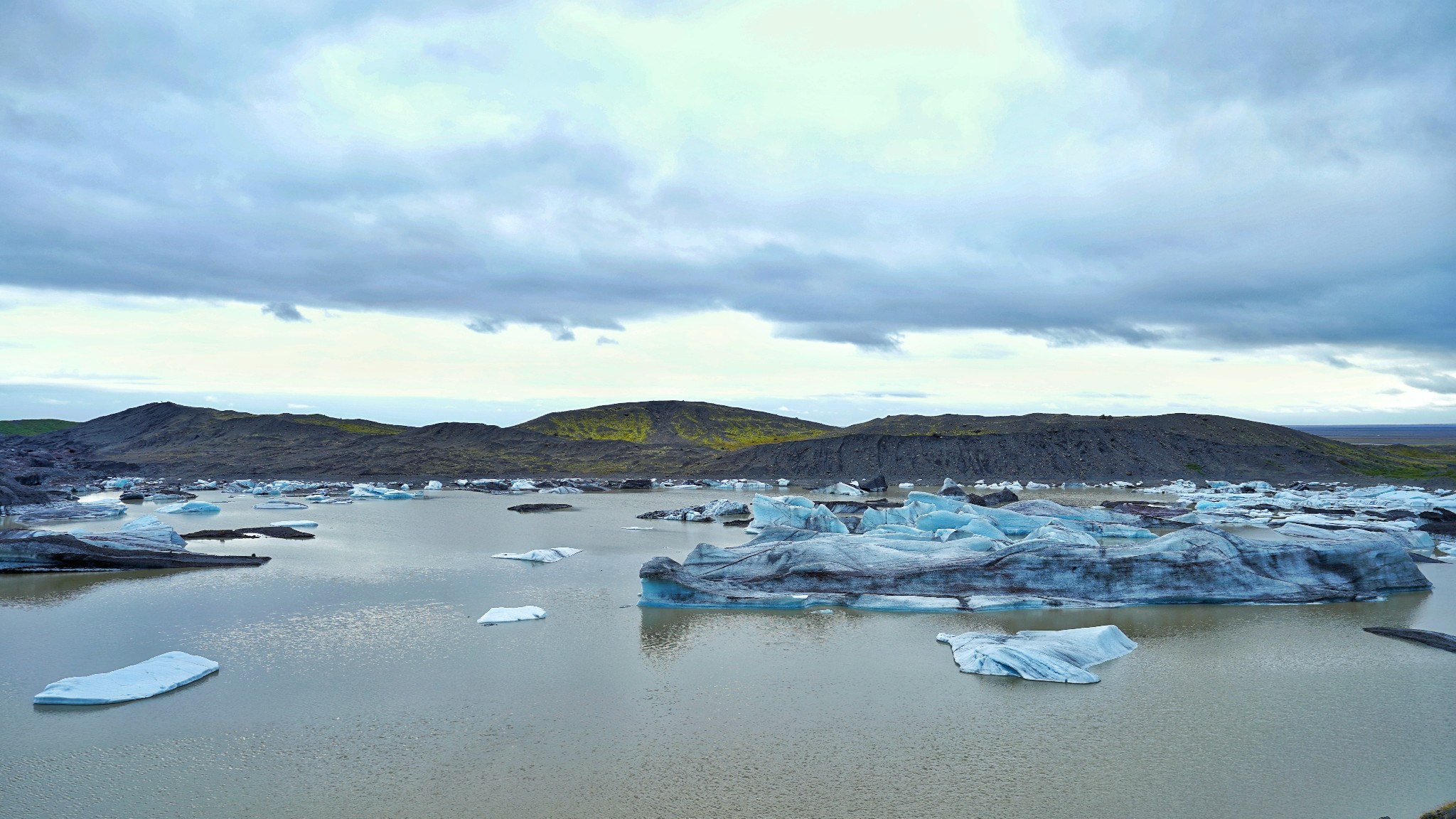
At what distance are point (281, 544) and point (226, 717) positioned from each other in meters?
18.0

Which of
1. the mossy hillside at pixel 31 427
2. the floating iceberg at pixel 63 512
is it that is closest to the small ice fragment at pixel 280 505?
the floating iceberg at pixel 63 512

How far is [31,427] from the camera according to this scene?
10400 cm

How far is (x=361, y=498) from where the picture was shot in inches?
1817

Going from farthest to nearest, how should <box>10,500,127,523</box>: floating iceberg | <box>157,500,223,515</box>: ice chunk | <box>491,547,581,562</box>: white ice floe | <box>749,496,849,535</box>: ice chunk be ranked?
<box>157,500,223,515</box>: ice chunk → <box>10,500,127,523</box>: floating iceberg → <box>749,496,849,535</box>: ice chunk → <box>491,547,581,562</box>: white ice floe

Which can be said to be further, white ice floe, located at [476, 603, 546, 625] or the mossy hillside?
the mossy hillside

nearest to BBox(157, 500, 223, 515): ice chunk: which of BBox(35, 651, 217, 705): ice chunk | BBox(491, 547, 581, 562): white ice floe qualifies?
BBox(491, 547, 581, 562): white ice floe

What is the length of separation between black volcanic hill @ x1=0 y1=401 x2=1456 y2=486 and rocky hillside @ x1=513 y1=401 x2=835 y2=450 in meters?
7.50

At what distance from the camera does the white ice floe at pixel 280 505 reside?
1540 inches

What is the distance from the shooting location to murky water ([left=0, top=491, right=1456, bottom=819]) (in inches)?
313

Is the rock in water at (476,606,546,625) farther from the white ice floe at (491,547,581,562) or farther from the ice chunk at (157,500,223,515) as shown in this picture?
the ice chunk at (157,500,223,515)

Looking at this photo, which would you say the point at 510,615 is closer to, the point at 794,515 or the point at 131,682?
the point at 131,682

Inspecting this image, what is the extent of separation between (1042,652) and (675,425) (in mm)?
85970

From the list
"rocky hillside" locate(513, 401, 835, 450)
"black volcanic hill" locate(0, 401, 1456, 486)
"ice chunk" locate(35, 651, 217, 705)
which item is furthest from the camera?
"rocky hillside" locate(513, 401, 835, 450)

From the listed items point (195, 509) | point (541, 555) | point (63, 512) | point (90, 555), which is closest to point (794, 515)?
point (541, 555)
